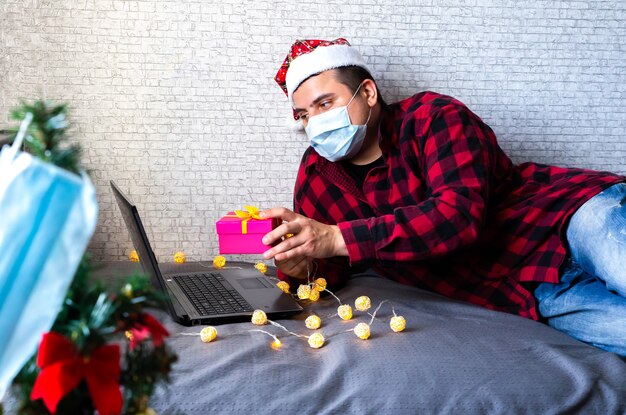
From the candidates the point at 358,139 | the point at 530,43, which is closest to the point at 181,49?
the point at 358,139

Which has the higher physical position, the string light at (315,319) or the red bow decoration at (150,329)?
the red bow decoration at (150,329)

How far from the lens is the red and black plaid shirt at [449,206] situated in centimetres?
142

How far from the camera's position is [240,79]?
1.82 meters

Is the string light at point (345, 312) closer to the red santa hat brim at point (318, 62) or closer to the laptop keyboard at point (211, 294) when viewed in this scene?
the laptop keyboard at point (211, 294)

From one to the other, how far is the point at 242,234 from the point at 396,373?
461 millimetres

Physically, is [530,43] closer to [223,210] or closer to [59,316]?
[223,210]

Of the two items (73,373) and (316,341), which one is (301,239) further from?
(73,373)

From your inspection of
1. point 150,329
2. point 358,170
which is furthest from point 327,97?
point 150,329

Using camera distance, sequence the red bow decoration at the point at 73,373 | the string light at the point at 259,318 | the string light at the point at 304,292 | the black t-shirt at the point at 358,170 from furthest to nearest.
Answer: the black t-shirt at the point at 358,170 < the string light at the point at 304,292 < the string light at the point at 259,318 < the red bow decoration at the point at 73,373

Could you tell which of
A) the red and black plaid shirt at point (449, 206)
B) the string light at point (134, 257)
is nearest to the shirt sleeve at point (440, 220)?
the red and black plaid shirt at point (449, 206)

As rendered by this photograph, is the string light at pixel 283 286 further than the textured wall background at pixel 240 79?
No

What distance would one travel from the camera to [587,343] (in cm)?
139

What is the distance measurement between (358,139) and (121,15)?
697mm

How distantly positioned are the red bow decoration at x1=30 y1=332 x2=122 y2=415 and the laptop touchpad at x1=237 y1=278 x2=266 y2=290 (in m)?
1.08
